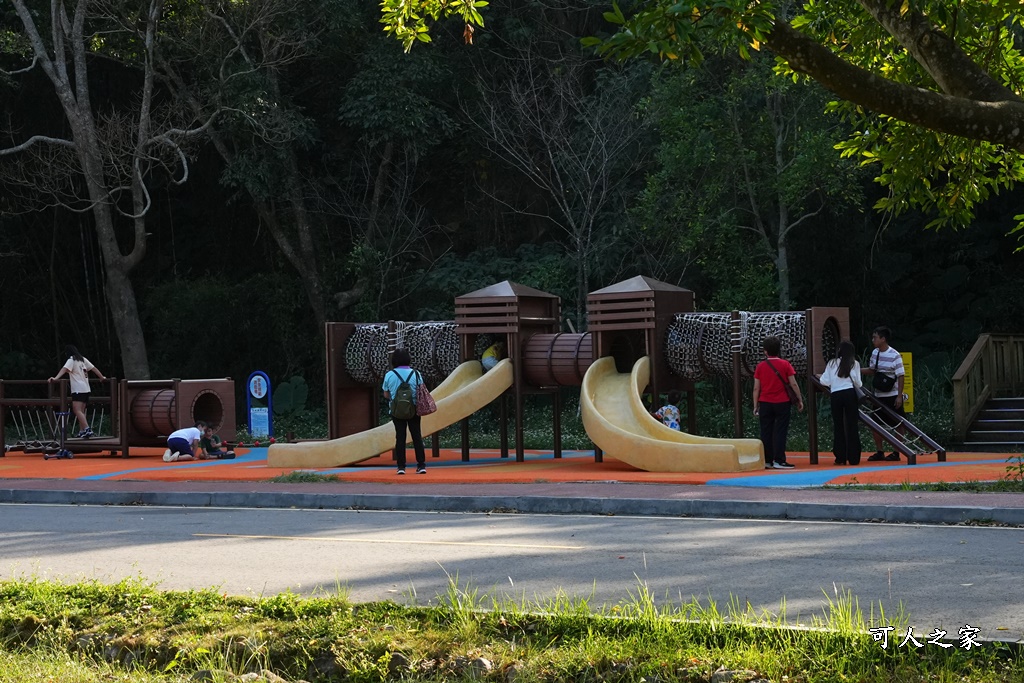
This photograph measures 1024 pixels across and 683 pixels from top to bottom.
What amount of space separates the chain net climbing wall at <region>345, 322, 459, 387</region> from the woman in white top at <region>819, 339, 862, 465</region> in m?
6.19

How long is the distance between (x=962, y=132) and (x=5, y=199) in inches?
1164

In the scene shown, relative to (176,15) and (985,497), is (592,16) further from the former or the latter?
(985,497)

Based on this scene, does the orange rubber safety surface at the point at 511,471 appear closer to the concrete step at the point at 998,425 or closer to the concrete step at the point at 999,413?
the concrete step at the point at 998,425

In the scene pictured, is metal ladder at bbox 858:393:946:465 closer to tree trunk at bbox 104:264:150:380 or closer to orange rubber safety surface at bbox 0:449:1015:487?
orange rubber safety surface at bbox 0:449:1015:487

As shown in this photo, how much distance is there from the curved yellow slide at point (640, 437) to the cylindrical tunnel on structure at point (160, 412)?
860cm

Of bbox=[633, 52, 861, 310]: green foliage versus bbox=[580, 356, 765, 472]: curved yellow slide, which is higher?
bbox=[633, 52, 861, 310]: green foliage

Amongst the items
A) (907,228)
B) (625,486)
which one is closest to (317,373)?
(907,228)

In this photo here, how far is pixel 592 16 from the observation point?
32750 mm

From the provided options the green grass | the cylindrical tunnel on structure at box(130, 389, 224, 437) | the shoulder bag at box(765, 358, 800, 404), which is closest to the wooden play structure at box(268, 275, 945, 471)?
the shoulder bag at box(765, 358, 800, 404)

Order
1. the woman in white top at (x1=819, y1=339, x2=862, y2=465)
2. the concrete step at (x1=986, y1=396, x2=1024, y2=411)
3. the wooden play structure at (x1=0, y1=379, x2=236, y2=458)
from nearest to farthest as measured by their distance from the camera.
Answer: the woman in white top at (x1=819, y1=339, x2=862, y2=465)
the concrete step at (x1=986, y1=396, x2=1024, y2=411)
the wooden play structure at (x1=0, y1=379, x2=236, y2=458)

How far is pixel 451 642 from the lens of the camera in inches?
253

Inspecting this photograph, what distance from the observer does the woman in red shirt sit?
58.5 ft

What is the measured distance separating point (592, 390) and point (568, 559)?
9.53m

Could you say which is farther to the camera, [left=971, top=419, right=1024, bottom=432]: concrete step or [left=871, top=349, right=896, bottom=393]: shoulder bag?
[left=971, top=419, right=1024, bottom=432]: concrete step
